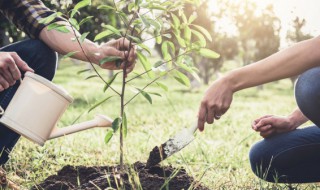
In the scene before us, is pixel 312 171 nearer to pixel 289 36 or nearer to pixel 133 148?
pixel 133 148

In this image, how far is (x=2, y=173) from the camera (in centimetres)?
215

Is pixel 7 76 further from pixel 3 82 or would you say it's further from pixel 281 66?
pixel 281 66

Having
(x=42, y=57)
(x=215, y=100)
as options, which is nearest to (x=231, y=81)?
(x=215, y=100)

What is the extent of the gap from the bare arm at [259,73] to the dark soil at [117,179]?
0.36 metres

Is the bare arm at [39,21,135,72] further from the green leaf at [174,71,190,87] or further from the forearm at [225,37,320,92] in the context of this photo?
the forearm at [225,37,320,92]

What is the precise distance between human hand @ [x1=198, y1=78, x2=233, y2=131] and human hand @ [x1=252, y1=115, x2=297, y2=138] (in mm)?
570

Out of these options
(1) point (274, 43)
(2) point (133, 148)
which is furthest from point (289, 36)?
(2) point (133, 148)

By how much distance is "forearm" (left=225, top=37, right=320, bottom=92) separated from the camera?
1.86m

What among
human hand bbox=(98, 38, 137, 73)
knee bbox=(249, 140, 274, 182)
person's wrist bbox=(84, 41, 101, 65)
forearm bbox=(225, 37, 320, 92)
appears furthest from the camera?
knee bbox=(249, 140, 274, 182)

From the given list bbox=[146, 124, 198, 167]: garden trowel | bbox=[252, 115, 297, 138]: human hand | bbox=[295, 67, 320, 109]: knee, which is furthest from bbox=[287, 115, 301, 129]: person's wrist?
bbox=[146, 124, 198, 167]: garden trowel

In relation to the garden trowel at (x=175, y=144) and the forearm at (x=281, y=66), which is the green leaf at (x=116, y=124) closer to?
the garden trowel at (x=175, y=144)

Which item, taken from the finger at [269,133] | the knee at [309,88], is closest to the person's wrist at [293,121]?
the finger at [269,133]

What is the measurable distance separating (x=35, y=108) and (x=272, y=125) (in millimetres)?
1343

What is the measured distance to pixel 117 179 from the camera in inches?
81.9
